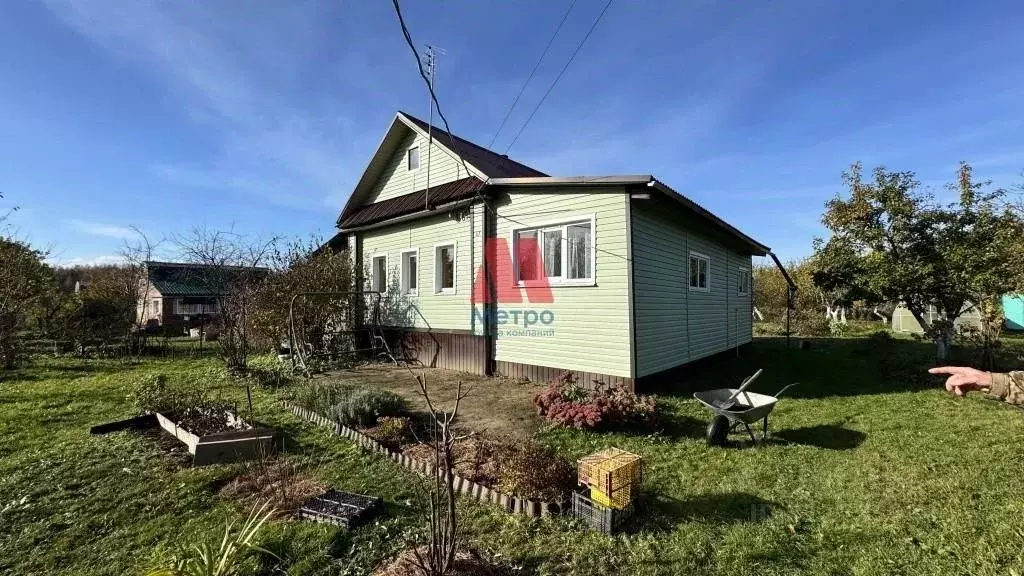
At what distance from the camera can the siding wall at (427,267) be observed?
10031 millimetres

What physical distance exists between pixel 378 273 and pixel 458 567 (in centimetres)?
1124

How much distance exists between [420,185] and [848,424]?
10.6 m

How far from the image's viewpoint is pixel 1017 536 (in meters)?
3.27

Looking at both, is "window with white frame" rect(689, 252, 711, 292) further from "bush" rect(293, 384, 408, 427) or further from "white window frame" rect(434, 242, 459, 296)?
"bush" rect(293, 384, 408, 427)

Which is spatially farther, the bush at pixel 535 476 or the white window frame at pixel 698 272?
the white window frame at pixel 698 272

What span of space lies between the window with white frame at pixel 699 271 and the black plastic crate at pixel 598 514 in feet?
25.9

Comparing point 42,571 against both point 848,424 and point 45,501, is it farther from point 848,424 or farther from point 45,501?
point 848,424

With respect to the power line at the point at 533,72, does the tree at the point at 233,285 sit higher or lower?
lower

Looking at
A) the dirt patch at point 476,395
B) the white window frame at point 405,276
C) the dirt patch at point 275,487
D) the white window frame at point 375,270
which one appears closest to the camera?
the dirt patch at point 275,487

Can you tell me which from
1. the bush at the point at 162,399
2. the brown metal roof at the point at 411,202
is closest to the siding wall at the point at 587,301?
the brown metal roof at the point at 411,202

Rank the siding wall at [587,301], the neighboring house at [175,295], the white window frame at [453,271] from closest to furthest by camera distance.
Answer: the siding wall at [587,301] → the white window frame at [453,271] → the neighboring house at [175,295]

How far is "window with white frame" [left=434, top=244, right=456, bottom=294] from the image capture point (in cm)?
1080

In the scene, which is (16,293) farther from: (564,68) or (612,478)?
(612,478)

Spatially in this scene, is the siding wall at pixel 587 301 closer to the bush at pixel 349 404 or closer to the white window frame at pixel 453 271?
the white window frame at pixel 453 271
